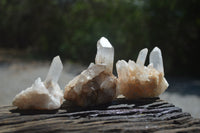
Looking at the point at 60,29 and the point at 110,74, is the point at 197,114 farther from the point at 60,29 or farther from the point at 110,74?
the point at 60,29

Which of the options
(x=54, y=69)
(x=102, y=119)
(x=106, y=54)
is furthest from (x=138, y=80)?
(x=54, y=69)

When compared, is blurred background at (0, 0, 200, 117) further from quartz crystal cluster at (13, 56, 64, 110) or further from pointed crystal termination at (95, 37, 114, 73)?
quartz crystal cluster at (13, 56, 64, 110)

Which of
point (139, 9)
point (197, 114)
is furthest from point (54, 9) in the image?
point (197, 114)

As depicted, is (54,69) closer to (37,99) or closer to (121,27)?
(37,99)

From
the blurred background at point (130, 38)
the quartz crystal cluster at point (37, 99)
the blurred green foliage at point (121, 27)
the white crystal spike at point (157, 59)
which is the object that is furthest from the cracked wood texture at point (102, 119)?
the blurred green foliage at point (121, 27)

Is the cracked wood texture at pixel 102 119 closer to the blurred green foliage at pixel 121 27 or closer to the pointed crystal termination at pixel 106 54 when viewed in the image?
the pointed crystal termination at pixel 106 54

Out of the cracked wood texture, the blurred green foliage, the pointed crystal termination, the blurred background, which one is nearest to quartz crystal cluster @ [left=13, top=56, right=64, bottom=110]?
the cracked wood texture
